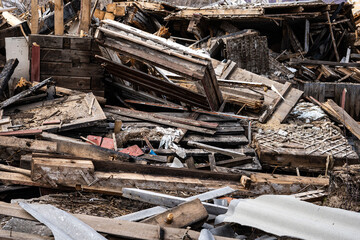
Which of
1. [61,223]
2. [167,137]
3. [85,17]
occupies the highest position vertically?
[85,17]

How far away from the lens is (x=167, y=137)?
22.8 feet

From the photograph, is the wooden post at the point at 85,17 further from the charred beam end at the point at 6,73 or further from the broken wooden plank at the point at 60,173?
the broken wooden plank at the point at 60,173

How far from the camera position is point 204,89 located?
7.60 meters

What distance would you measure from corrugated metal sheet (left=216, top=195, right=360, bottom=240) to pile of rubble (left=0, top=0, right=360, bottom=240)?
0.01m

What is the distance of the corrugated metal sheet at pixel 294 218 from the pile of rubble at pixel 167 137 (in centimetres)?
1

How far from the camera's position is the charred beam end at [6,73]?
755cm

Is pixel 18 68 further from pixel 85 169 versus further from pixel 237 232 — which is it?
pixel 237 232

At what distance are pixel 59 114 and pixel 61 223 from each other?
12.8 ft

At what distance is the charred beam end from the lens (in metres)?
7.55

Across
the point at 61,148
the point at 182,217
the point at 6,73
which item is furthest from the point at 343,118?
the point at 6,73

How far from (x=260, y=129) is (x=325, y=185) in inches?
A: 107

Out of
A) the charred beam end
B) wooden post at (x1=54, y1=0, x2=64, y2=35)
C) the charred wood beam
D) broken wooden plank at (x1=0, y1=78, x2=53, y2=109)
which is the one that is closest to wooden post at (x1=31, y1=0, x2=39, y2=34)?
wooden post at (x1=54, y1=0, x2=64, y2=35)

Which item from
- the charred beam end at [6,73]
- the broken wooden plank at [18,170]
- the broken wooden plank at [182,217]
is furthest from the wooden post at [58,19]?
the broken wooden plank at [182,217]

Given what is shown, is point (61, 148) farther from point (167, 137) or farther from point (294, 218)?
point (294, 218)
